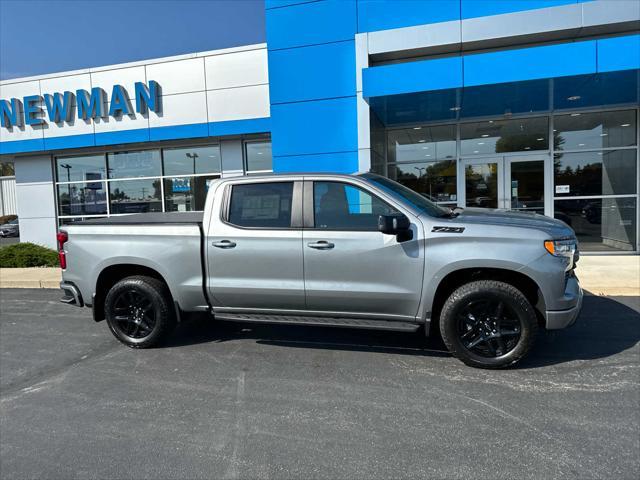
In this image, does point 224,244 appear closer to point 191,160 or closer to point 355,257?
point 355,257

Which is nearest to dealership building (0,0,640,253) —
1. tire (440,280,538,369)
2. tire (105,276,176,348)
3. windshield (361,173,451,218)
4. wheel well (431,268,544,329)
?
Answer: windshield (361,173,451,218)

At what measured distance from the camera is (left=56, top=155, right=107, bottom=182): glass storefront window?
50.7 ft

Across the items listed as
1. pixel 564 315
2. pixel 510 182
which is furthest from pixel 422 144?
pixel 564 315

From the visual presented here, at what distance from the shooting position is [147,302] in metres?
5.23

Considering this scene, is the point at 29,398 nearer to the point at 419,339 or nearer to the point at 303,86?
the point at 419,339

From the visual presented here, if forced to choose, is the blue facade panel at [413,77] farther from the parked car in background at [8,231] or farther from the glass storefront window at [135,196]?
the parked car in background at [8,231]

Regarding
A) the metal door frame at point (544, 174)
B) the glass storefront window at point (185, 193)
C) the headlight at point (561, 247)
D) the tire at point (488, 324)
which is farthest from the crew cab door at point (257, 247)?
the glass storefront window at point (185, 193)

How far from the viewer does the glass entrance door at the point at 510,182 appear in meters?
11.6

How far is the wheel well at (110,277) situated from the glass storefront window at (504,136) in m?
9.39

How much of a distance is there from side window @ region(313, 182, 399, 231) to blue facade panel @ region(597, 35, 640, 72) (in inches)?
260

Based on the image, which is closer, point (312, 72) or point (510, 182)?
point (312, 72)

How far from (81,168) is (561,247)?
1591 centimetres

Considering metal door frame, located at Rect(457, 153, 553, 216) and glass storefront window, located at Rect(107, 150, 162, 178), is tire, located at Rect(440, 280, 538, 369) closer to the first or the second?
metal door frame, located at Rect(457, 153, 553, 216)

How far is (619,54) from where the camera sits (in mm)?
8219
